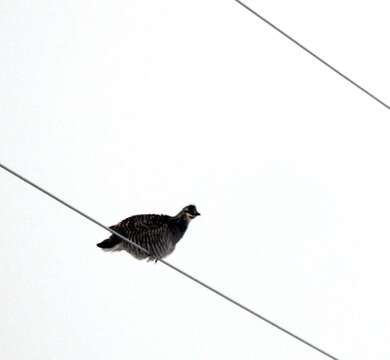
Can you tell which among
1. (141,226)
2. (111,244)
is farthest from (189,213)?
(111,244)

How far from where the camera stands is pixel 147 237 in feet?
40.1

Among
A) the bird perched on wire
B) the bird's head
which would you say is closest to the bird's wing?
the bird perched on wire

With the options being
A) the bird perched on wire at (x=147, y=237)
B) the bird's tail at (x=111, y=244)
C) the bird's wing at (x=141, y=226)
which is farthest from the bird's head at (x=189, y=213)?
the bird's tail at (x=111, y=244)

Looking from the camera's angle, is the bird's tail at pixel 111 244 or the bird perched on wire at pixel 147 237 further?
the bird's tail at pixel 111 244

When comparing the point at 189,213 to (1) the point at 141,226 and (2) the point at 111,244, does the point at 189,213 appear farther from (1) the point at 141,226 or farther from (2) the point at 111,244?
(2) the point at 111,244

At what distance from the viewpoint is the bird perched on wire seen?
1216 centimetres

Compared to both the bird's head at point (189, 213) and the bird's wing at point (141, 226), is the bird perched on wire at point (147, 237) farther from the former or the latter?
the bird's head at point (189, 213)

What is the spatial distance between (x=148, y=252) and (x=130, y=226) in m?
0.41

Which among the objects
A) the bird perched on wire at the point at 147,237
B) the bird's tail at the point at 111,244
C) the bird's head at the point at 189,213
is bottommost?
the bird's tail at the point at 111,244

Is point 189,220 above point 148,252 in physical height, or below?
above

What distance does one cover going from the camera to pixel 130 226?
12.4m

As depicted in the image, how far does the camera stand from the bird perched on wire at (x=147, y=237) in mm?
12164

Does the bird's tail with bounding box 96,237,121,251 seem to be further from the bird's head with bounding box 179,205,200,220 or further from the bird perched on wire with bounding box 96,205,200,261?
the bird's head with bounding box 179,205,200,220

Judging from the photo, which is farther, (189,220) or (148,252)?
(189,220)
